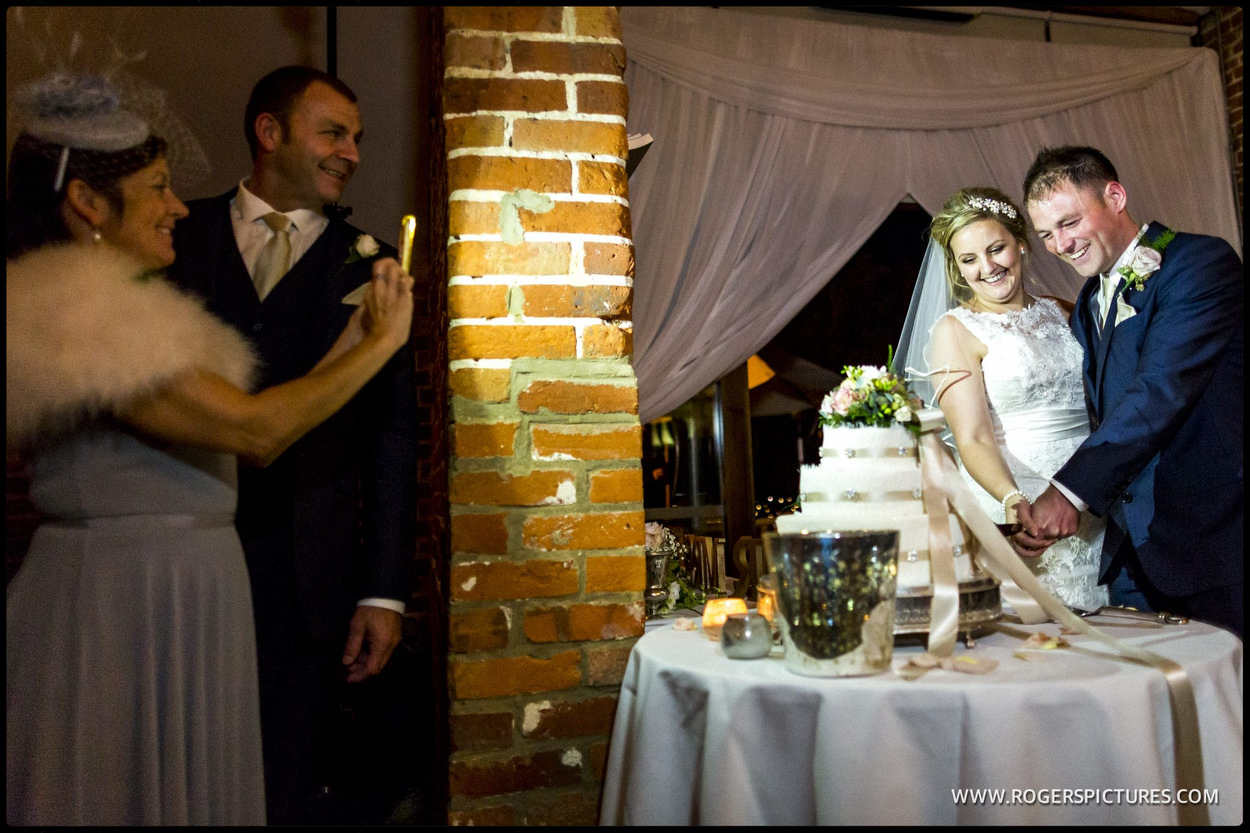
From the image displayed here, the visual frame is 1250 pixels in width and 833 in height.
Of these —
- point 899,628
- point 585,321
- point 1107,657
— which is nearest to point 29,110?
point 585,321

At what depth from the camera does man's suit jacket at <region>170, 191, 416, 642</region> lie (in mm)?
1840

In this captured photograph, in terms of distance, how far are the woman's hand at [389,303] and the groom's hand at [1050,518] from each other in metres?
1.51

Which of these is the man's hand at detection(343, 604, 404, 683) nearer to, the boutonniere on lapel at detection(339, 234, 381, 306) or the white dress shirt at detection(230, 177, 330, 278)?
the boutonniere on lapel at detection(339, 234, 381, 306)

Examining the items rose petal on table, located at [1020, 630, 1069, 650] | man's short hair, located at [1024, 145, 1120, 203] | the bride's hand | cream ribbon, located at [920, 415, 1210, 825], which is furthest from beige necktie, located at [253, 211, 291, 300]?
man's short hair, located at [1024, 145, 1120, 203]

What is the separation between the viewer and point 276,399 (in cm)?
157

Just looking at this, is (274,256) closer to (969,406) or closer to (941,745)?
(941,745)

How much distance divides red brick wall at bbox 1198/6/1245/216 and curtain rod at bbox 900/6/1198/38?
0.61 ft

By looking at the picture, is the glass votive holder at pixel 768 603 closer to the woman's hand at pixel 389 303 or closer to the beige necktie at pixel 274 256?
the woman's hand at pixel 389 303

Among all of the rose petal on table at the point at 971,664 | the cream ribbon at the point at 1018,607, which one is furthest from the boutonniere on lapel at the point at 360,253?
the rose petal on table at the point at 971,664

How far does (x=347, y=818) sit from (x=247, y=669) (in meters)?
1.00

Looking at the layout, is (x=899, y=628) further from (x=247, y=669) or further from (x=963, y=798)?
(x=247, y=669)

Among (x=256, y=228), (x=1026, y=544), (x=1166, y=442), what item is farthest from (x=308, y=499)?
(x=1166, y=442)

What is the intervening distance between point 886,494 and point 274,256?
1.42 metres

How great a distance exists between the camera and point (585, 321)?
6.01 feet
